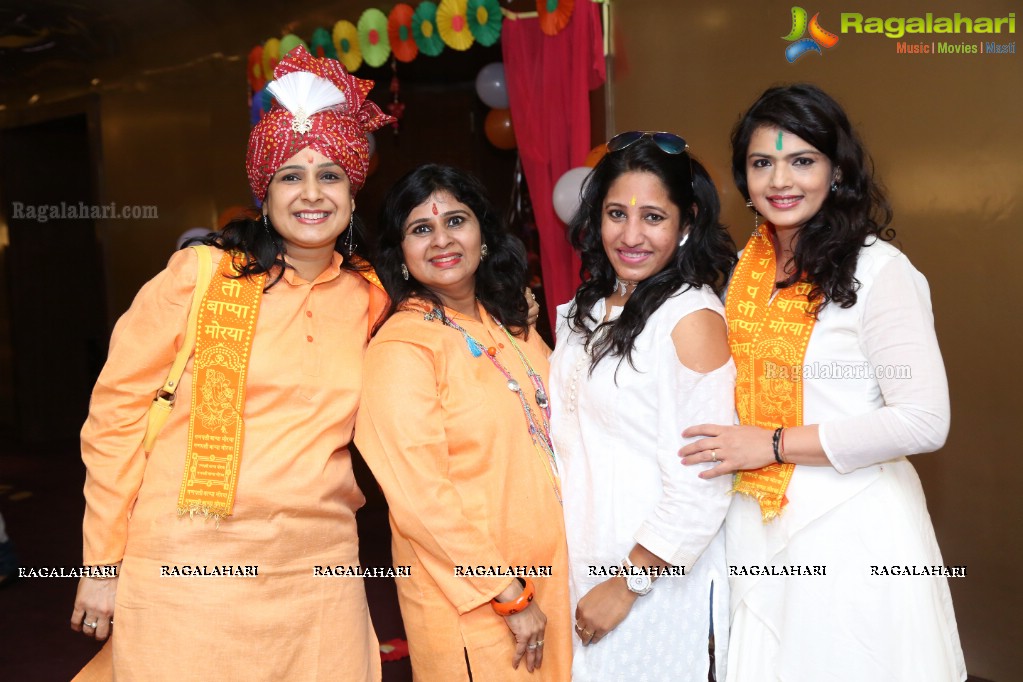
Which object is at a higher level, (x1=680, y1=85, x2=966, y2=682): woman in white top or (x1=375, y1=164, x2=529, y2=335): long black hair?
(x1=375, y1=164, x2=529, y2=335): long black hair

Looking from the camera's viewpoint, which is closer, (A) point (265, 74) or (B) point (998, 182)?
(B) point (998, 182)

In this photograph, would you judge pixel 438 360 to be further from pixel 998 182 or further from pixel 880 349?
pixel 998 182

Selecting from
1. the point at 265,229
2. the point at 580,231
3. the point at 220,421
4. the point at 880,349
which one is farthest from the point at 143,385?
the point at 880,349

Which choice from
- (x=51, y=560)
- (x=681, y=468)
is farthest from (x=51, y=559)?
(x=681, y=468)

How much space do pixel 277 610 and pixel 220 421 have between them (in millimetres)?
461

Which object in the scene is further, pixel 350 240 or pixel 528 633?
pixel 350 240

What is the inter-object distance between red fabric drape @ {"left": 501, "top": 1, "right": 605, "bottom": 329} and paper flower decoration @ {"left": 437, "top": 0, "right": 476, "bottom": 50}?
0.20 metres

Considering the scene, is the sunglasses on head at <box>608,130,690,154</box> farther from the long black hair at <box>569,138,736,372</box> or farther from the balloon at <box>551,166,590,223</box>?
the balloon at <box>551,166,590,223</box>

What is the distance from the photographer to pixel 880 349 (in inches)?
69.1

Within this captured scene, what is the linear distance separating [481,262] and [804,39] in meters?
1.94

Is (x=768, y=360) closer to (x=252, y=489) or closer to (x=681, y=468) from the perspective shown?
(x=681, y=468)

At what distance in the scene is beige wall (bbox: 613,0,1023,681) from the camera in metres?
3.00

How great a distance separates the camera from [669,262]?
202 centimetres

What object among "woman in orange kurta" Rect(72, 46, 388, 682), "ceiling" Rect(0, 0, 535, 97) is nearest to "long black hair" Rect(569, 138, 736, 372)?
"woman in orange kurta" Rect(72, 46, 388, 682)
